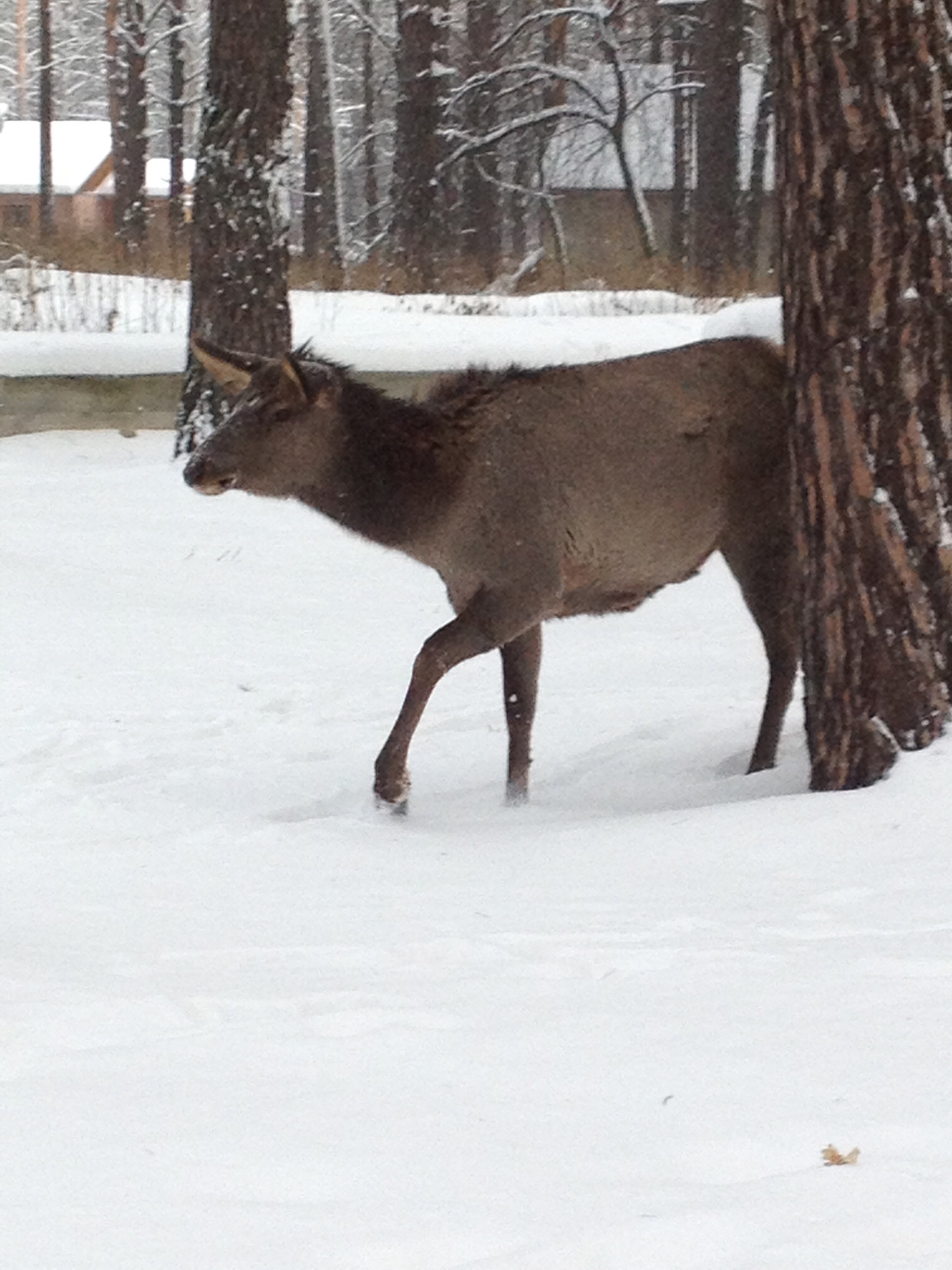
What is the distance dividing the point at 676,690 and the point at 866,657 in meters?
2.60

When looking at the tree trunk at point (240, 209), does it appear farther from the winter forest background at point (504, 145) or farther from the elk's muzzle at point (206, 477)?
the elk's muzzle at point (206, 477)

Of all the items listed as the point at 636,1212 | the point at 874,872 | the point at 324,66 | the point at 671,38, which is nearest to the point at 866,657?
the point at 874,872

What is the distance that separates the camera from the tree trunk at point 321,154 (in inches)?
1248

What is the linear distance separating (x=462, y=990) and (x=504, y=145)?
35.9m

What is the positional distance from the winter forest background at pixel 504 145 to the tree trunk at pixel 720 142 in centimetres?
3

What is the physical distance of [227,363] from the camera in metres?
6.80

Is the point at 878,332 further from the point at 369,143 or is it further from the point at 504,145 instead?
the point at 369,143

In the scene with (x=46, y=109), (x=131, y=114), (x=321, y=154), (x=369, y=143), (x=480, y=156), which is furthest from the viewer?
(x=46, y=109)

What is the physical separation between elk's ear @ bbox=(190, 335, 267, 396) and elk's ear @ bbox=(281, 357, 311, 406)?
0.13 meters

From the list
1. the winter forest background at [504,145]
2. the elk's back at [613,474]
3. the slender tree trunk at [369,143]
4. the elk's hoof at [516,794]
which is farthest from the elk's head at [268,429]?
the slender tree trunk at [369,143]

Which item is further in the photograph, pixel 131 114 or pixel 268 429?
pixel 131 114

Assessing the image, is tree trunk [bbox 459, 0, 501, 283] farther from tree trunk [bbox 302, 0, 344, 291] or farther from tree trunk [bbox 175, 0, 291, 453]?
tree trunk [bbox 175, 0, 291, 453]

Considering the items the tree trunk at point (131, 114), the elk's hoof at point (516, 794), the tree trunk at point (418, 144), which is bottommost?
the elk's hoof at point (516, 794)

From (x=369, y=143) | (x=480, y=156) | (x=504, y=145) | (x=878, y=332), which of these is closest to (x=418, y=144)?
(x=480, y=156)
